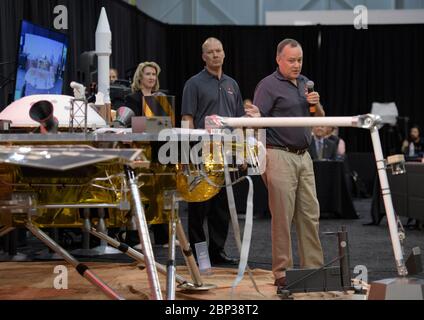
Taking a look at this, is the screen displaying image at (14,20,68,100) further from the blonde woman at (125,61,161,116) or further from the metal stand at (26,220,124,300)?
the metal stand at (26,220,124,300)

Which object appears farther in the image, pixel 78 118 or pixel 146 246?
pixel 78 118

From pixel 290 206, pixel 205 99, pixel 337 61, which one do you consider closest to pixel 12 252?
pixel 205 99

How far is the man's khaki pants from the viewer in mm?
4738

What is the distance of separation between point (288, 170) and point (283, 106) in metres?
0.36

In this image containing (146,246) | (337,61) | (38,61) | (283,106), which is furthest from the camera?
(337,61)

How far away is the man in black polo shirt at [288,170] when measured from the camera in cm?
474

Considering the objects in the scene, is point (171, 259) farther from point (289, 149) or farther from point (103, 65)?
point (103, 65)

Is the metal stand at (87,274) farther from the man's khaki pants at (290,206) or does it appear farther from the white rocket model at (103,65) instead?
the man's khaki pants at (290,206)

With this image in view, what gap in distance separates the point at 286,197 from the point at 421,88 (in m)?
11.1

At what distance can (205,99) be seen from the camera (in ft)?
19.3

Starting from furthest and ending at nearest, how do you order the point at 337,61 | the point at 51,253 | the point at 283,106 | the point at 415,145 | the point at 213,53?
the point at 337,61
the point at 415,145
the point at 51,253
the point at 213,53
the point at 283,106

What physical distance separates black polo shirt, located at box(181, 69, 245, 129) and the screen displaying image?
3.73 ft

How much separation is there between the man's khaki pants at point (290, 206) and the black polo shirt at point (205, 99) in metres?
1.15
